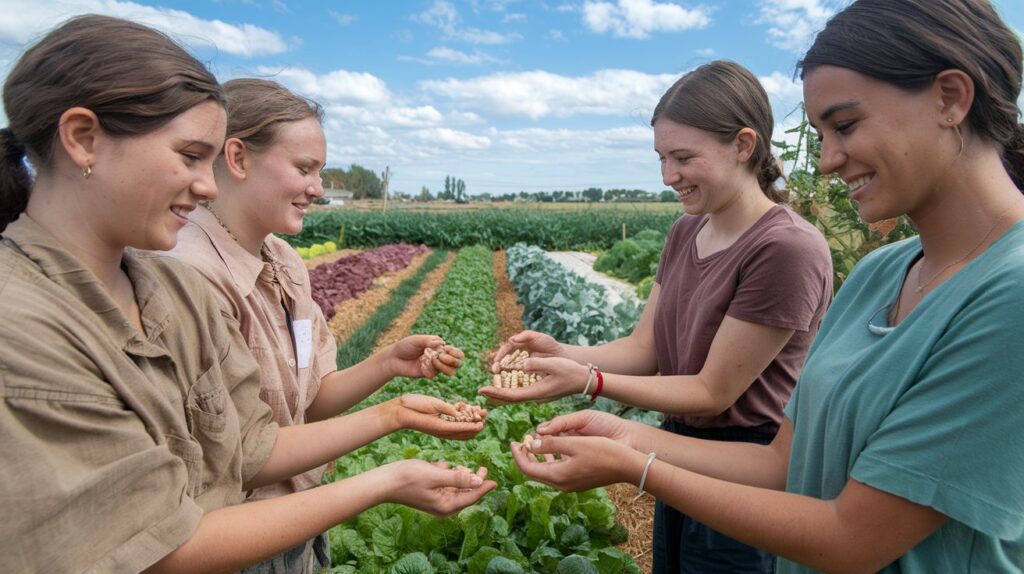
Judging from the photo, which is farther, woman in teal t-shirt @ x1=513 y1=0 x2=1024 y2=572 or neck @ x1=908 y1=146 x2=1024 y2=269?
neck @ x1=908 y1=146 x2=1024 y2=269

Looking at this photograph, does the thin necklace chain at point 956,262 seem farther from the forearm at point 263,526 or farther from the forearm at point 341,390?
the forearm at point 341,390

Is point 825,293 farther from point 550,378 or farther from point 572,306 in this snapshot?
point 572,306

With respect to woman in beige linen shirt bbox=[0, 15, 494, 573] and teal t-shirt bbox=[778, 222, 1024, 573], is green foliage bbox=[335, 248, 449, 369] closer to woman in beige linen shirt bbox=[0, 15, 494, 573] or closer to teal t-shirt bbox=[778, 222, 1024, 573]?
woman in beige linen shirt bbox=[0, 15, 494, 573]

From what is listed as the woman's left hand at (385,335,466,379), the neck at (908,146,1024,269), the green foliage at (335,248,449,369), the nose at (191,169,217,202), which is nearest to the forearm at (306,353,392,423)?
the woman's left hand at (385,335,466,379)

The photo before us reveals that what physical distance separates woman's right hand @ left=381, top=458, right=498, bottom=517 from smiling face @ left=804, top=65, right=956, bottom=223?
1.24 m

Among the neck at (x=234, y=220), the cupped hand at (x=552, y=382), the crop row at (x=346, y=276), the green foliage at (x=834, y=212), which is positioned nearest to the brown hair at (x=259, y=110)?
the neck at (x=234, y=220)

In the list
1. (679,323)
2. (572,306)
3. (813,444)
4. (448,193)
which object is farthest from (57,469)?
(448,193)

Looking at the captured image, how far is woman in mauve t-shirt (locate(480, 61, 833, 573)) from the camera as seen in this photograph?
2053 mm

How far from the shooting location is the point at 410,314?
11.0 meters

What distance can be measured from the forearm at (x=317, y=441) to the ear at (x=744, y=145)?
1435 mm

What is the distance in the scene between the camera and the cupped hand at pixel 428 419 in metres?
2.14

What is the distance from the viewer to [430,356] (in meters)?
2.56

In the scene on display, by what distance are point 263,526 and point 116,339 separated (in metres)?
0.50

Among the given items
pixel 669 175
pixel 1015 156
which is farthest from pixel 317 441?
pixel 1015 156
